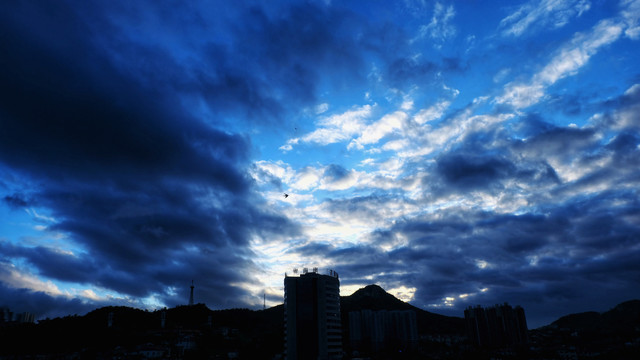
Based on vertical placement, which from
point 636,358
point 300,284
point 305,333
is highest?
point 300,284

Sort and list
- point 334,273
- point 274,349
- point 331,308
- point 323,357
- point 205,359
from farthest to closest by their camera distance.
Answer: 1. point 274,349
2. point 205,359
3. point 334,273
4. point 331,308
5. point 323,357

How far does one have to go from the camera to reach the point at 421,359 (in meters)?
199

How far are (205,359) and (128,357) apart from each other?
1638 inches

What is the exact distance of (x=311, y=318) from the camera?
5896 inches

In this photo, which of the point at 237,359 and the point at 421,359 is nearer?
the point at 237,359

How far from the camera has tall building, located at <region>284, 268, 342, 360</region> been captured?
146375mm

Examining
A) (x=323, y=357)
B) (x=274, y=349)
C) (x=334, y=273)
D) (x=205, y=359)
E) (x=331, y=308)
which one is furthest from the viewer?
(x=274, y=349)

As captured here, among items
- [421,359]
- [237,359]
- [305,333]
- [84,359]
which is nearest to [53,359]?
[84,359]

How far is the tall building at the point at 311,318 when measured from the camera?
146m

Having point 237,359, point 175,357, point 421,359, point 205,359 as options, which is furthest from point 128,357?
point 421,359

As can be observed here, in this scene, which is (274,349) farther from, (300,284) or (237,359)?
(300,284)

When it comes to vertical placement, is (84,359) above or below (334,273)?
below

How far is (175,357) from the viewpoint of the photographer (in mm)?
190875

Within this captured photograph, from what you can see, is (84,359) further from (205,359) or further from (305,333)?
A: (305,333)
